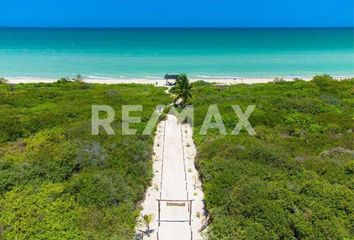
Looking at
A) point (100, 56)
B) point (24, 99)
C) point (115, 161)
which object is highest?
point (100, 56)

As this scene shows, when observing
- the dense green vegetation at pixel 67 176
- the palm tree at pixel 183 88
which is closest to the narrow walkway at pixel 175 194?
the dense green vegetation at pixel 67 176

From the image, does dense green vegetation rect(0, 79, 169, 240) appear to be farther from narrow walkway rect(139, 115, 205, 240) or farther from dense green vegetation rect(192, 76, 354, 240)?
dense green vegetation rect(192, 76, 354, 240)

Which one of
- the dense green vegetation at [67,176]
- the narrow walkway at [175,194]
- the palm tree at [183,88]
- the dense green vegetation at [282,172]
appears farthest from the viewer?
the palm tree at [183,88]

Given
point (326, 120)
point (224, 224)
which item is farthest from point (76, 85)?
point (224, 224)

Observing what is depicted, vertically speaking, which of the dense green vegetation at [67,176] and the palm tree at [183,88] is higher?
the palm tree at [183,88]

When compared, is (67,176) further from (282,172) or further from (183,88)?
(183,88)

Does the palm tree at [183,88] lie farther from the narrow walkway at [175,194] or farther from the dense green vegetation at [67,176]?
the narrow walkway at [175,194]

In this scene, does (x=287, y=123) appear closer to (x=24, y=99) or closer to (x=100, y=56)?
(x=24, y=99)
